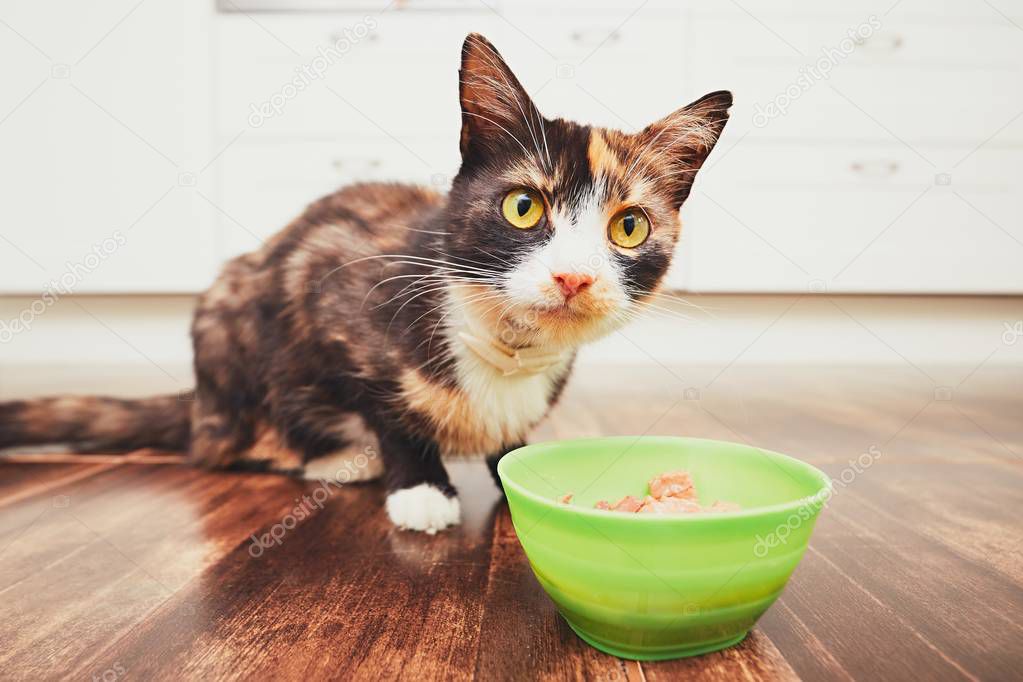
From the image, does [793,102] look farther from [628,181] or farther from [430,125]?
[628,181]

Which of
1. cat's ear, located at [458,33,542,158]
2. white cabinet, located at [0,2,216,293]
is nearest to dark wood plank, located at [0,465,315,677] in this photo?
cat's ear, located at [458,33,542,158]

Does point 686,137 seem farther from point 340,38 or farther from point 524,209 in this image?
point 340,38

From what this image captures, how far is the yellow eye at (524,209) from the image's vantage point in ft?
3.26

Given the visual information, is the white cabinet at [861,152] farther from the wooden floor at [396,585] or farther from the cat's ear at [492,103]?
the cat's ear at [492,103]

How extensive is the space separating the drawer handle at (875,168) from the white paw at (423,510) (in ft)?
7.86

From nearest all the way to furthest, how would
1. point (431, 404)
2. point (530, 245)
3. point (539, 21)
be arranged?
1. point (530, 245)
2. point (431, 404)
3. point (539, 21)

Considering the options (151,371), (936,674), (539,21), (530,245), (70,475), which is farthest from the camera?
(151,371)

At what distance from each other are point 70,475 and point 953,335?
3217 millimetres

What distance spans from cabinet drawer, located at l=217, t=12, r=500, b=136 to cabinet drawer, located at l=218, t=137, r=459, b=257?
0.18 feet

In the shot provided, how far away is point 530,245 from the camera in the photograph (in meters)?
0.97

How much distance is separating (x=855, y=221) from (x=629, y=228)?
86.4 inches

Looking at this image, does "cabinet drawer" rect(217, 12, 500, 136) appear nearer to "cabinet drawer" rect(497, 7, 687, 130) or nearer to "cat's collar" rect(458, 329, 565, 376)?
"cabinet drawer" rect(497, 7, 687, 130)

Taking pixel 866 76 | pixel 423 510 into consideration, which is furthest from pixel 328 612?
pixel 866 76

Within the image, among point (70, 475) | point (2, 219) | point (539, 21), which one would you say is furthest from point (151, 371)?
point (539, 21)
